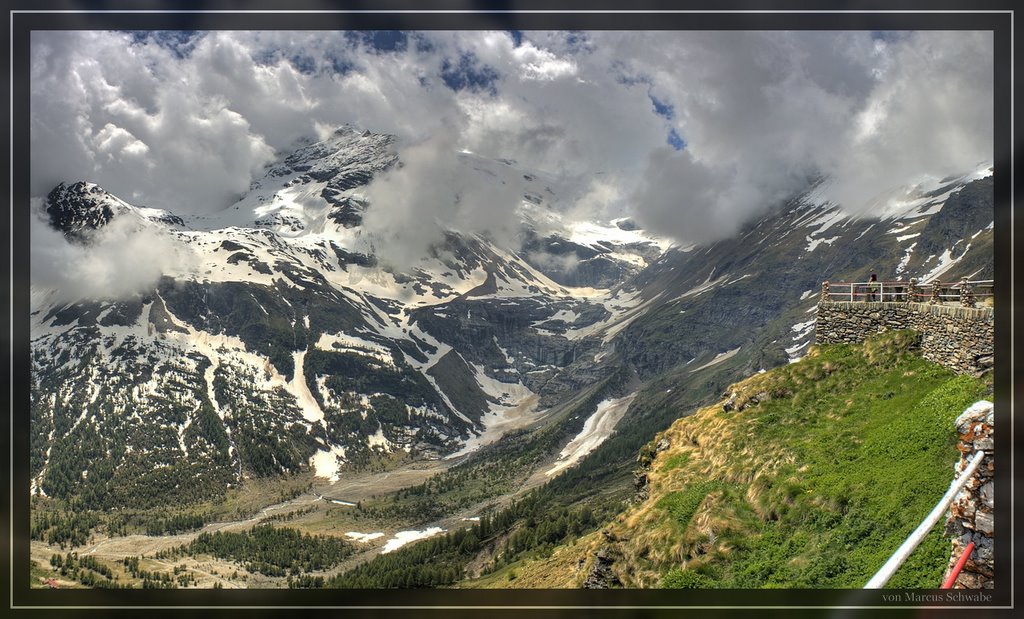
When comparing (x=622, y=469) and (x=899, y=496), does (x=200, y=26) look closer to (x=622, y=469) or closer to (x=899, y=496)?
(x=899, y=496)

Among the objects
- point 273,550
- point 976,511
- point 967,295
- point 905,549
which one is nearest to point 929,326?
point 967,295

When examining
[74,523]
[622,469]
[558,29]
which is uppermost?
[558,29]

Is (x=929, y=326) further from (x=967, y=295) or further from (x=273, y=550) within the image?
(x=273, y=550)

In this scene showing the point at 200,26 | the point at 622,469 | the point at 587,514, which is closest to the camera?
the point at 200,26

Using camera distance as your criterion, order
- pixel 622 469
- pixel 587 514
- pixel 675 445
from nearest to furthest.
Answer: pixel 675 445
pixel 587 514
pixel 622 469

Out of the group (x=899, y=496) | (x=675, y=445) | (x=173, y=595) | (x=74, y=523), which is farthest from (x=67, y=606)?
(x=74, y=523)

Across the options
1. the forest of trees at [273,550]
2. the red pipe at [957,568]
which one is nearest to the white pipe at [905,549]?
the red pipe at [957,568]

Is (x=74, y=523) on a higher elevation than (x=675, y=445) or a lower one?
lower
